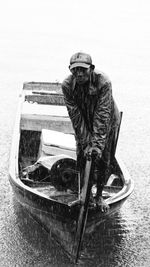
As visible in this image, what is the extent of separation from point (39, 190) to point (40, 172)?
861 millimetres

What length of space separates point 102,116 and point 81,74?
636mm

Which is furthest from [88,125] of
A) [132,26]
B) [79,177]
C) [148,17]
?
[148,17]

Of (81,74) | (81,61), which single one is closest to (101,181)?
(81,74)

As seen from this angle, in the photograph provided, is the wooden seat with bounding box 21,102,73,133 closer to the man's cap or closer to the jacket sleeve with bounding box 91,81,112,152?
the jacket sleeve with bounding box 91,81,112,152

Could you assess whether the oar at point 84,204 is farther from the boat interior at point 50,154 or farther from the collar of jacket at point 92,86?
the collar of jacket at point 92,86

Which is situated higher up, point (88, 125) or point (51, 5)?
point (51, 5)

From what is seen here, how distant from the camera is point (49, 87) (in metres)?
16.0

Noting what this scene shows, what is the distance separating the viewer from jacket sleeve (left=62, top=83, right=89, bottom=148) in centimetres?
674

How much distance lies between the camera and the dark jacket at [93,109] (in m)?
6.54

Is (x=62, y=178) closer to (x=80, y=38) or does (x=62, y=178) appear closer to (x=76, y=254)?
(x=76, y=254)

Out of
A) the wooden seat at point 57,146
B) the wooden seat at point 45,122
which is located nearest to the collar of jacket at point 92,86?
the wooden seat at point 57,146

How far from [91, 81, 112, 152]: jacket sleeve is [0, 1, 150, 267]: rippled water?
1.92 m

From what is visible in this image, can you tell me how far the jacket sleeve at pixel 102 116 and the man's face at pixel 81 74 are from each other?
0.93 ft

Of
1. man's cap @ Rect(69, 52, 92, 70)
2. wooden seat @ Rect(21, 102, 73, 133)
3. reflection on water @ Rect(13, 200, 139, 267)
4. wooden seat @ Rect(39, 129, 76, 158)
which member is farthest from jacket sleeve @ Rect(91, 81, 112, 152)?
wooden seat @ Rect(21, 102, 73, 133)
